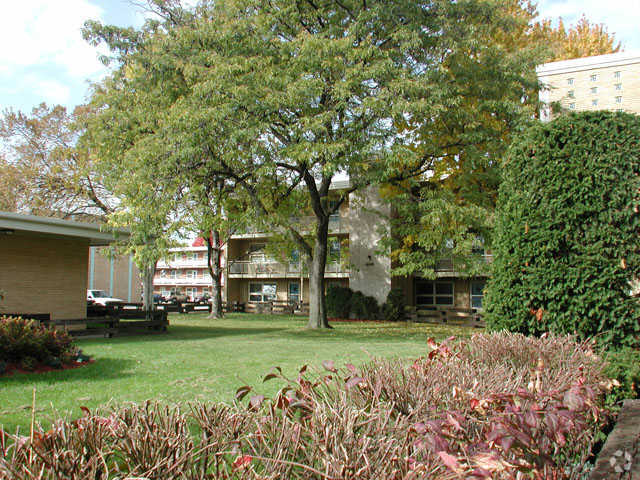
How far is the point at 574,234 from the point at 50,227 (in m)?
15.3

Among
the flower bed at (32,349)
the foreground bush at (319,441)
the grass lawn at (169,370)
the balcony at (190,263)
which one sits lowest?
the grass lawn at (169,370)

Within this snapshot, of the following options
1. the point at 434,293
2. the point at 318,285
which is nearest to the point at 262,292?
the point at 434,293

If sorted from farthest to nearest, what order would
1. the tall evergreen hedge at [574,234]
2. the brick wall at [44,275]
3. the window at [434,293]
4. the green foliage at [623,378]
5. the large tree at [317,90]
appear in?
the window at [434,293], the brick wall at [44,275], the large tree at [317,90], the tall evergreen hedge at [574,234], the green foliage at [623,378]

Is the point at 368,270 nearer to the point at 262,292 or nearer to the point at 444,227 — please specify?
the point at 262,292

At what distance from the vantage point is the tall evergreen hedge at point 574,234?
24.5ft

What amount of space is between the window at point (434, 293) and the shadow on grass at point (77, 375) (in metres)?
27.6

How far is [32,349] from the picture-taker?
404 inches

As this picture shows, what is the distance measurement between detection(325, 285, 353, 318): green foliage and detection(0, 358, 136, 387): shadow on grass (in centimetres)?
2441

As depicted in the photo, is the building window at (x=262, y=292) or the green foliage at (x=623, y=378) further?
the building window at (x=262, y=292)

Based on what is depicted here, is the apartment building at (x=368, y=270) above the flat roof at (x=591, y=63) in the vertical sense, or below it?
below

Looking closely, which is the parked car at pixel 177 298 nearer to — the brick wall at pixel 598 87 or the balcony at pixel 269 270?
the balcony at pixel 269 270

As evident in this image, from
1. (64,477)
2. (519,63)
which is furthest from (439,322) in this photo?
(64,477)

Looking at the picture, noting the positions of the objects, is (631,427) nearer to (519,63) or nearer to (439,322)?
(519,63)

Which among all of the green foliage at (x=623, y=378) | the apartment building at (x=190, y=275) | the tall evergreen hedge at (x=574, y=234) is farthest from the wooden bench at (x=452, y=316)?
the apartment building at (x=190, y=275)
